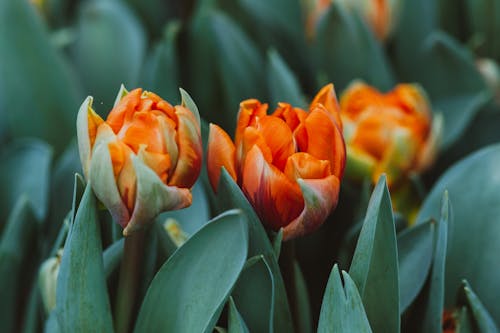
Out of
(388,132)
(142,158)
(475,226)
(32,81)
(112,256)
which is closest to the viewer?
(142,158)

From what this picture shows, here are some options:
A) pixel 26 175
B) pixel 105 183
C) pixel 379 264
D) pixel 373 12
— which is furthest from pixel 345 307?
pixel 373 12

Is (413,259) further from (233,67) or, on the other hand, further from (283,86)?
(233,67)

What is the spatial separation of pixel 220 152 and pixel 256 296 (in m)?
0.10

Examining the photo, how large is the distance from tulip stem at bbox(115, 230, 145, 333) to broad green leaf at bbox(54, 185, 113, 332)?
0.06 feet

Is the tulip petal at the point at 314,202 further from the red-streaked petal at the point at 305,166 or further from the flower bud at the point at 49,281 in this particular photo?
the flower bud at the point at 49,281

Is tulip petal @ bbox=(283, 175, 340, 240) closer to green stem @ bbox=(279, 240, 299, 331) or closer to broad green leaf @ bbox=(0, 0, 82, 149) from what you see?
green stem @ bbox=(279, 240, 299, 331)

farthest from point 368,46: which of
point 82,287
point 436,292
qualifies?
point 82,287

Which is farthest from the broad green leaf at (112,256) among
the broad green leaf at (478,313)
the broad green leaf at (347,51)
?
the broad green leaf at (347,51)

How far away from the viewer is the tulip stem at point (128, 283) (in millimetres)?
577

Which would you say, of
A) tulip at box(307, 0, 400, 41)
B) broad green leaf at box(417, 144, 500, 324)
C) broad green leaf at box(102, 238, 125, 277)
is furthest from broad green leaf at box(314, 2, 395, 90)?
broad green leaf at box(102, 238, 125, 277)

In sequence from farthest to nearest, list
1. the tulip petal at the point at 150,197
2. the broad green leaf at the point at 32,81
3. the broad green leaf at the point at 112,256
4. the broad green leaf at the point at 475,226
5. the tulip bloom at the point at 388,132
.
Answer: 1. the broad green leaf at the point at 32,81
2. the tulip bloom at the point at 388,132
3. the broad green leaf at the point at 475,226
4. the broad green leaf at the point at 112,256
5. the tulip petal at the point at 150,197

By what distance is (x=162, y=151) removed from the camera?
52 centimetres

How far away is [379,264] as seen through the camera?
591 mm

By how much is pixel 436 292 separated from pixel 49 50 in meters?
0.56
